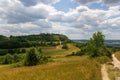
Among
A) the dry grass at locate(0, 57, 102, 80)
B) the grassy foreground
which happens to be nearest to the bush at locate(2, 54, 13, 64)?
the grassy foreground

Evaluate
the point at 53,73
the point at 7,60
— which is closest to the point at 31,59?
the point at 53,73

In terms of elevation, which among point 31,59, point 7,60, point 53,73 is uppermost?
point 53,73

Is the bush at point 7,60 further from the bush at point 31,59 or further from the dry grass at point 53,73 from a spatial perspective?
the dry grass at point 53,73

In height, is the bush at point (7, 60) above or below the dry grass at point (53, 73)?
below

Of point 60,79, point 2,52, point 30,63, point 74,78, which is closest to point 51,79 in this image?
point 60,79

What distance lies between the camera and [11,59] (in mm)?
120625

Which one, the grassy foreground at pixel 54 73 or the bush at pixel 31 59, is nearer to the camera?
the grassy foreground at pixel 54 73

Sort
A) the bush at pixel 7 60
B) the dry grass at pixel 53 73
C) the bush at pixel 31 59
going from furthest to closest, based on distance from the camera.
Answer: the bush at pixel 7 60, the bush at pixel 31 59, the dry grass at pixel 53 73

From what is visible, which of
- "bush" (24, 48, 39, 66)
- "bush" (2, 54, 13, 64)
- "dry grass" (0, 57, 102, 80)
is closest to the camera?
"dry grass" (0, 57, 102, 80)

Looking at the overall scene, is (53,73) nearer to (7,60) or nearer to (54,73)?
(54,73)

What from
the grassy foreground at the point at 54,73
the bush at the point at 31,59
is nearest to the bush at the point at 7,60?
the bush at the point at 31,59

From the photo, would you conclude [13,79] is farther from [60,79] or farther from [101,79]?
[101,79]

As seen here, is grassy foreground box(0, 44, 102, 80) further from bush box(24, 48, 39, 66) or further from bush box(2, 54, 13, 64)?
bush box(2, 54, 13, 64)

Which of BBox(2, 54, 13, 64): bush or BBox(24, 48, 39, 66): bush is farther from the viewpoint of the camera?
BBox(2, 54, 13, 64): bush
